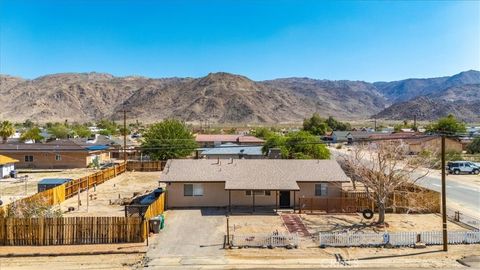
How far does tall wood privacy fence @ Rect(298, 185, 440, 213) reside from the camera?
32781mm

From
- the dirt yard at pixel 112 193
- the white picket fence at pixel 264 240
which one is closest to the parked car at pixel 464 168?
the dirt yard at pixel 112 193

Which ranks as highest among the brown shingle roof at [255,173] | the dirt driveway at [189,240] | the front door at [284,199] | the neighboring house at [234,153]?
the neighboring house at [234,153]

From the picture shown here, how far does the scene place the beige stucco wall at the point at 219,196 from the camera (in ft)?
113

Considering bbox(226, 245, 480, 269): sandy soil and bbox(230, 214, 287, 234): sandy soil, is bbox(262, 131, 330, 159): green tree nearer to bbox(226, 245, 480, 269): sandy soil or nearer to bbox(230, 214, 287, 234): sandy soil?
bbox(230, 214, 287, 234): sandy soil

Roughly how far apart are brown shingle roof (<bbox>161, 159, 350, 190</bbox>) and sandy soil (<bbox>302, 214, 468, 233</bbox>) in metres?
3.54

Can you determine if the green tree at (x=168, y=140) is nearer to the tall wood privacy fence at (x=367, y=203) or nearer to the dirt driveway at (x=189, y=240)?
the dirt driveway at (x=189, y=240)

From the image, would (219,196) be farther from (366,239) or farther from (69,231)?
(366,239)

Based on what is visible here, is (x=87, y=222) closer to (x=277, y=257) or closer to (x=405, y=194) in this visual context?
(x=277, y=257)

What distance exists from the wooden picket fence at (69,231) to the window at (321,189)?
15788mm

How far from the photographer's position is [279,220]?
3050cm

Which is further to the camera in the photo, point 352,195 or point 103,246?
point 352,195

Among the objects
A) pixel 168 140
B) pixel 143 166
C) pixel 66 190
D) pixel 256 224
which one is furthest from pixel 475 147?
pixel 66 190

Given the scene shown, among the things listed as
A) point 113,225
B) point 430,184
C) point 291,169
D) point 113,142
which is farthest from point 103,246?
point 113,142

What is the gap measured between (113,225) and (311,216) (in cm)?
1447
